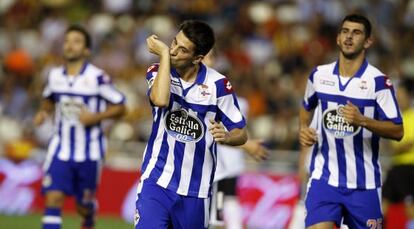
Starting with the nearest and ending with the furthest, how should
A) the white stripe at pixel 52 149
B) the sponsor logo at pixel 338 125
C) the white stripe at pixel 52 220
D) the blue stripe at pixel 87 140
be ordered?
the sponsor logo at pixel 338 125, the white stripe at pixel 52 220, the white stripe at pixel 52 149, the blue stripe at pixel 87 140

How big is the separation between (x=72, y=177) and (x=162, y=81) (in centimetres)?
458

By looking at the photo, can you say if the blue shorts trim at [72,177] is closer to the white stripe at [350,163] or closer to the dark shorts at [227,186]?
the dark shorts at [227,186]

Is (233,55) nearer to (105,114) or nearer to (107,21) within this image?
(107,21)

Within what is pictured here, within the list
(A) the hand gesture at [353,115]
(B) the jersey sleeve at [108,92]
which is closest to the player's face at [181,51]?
(A) the hand gesture at [353,115]

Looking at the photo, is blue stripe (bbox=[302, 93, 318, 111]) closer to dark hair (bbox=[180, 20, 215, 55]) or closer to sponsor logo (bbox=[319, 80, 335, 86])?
sponsor logo (bbox=[319, 80, 335, 86])

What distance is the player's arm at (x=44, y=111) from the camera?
12836 mm

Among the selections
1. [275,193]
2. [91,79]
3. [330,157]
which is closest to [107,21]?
[275,193]

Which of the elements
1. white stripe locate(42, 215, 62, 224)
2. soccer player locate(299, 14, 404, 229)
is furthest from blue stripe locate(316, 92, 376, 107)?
white stripe locate(42, 215, 62, 224)

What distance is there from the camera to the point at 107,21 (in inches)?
894

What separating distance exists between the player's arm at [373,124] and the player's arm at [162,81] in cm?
173

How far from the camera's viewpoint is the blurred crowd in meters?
20.1

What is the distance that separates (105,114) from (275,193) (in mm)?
5439

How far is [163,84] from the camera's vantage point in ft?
28.7

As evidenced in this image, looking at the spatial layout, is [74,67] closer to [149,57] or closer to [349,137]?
[349,137]
